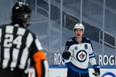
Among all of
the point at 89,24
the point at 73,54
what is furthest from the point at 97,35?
the point at 73,54

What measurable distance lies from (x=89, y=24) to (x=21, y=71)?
9040 mm

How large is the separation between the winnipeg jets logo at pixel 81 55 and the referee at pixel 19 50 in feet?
11.6

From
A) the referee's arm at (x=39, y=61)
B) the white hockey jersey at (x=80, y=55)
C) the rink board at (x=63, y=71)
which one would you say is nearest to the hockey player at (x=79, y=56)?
the white hockey jersey at (x=80, y=55)

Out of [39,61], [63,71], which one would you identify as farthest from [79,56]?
[39,61]

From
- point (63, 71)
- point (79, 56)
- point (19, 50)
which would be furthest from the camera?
point (63, 71)

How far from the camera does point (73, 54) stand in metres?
6.57

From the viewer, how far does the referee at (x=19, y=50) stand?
290 cm

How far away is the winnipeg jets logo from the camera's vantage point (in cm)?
648

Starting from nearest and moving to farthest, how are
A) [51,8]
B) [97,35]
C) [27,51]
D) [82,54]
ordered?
[27,51] → [82,54] → [51,8] → [97,35]

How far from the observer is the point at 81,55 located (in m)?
6.48

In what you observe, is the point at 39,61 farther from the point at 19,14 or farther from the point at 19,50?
the point at 19,14

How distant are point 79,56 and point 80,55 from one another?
2 cm

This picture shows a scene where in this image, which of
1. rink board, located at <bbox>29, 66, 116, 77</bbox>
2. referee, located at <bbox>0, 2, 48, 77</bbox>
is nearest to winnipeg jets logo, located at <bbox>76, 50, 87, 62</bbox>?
rink board, located at <bbox>29, 66, 116, 77</bbox>

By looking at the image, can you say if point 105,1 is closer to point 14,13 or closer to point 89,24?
point 89,24
